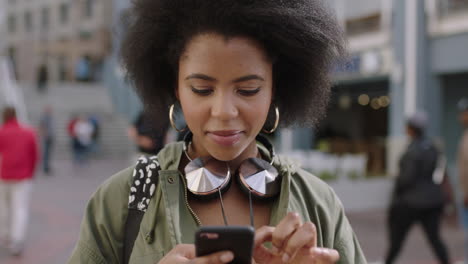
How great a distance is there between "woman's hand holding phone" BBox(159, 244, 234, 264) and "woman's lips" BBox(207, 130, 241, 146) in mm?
313

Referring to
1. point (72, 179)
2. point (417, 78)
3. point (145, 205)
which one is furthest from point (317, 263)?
point (72, 179)

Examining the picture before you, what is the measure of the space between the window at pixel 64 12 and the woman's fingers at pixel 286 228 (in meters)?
35.7

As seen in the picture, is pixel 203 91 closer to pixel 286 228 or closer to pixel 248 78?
pixel 248 78

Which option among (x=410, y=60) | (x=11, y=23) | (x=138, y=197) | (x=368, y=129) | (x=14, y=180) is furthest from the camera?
(x=11, y=23)

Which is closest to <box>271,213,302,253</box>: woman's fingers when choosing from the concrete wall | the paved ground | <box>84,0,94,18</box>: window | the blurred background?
the blurred background

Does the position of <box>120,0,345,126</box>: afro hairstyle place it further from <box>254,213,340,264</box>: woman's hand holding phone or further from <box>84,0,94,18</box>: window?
<box>84,0,94,18</box>: window

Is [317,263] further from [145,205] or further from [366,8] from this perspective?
[366,8]

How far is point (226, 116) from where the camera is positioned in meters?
1.29

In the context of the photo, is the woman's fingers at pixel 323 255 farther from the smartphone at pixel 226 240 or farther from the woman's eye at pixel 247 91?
the woman's eye at pixel 247 91

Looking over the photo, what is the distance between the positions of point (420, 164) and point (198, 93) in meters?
3.87

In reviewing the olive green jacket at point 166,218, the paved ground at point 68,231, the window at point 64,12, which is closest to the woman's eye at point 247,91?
the olive green jacket at point 166,218

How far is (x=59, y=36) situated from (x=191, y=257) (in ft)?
118

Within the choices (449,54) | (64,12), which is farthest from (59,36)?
(449,54)

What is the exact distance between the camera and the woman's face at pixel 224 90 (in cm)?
129
